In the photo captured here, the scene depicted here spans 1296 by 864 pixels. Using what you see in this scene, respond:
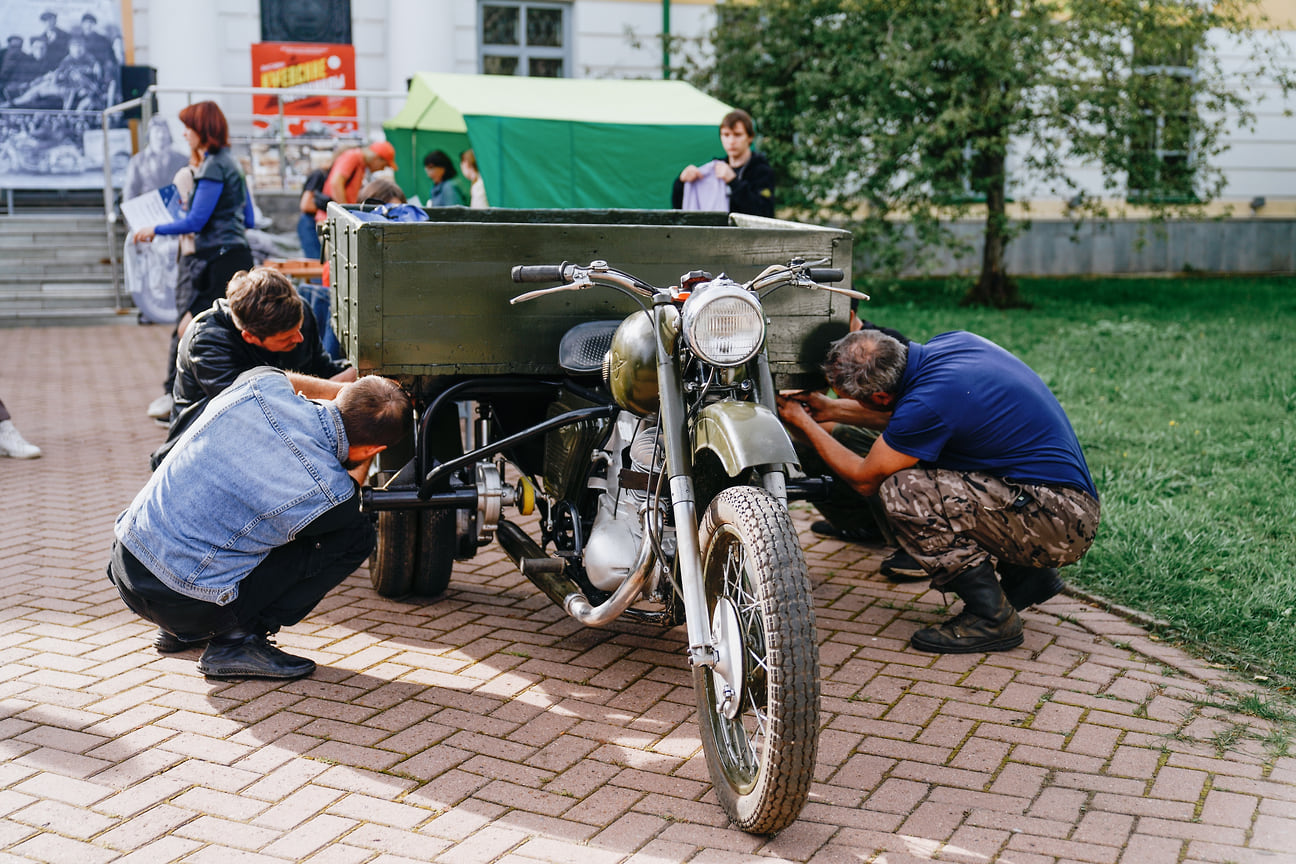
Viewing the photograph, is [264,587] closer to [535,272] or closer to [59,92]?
[535,272]

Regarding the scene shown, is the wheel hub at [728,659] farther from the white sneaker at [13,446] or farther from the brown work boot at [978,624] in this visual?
the white sneaker at [13,446]

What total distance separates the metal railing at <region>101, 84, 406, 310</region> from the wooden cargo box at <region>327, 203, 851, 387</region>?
37.5ft

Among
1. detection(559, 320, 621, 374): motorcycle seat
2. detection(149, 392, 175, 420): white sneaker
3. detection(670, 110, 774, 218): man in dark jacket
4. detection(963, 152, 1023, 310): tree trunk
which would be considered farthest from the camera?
detection(963, 152, 1023, 310): tree trunk

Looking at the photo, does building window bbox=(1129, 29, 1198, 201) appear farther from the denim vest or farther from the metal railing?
the denim vest

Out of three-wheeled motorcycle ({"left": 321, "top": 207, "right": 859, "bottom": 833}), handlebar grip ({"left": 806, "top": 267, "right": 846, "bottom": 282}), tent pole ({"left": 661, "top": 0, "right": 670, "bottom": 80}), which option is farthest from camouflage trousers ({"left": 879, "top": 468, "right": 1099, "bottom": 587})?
tent pole ({"left": 661, "top": 0, "right": 670, "bottom": 80})

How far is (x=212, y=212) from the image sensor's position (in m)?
7.58

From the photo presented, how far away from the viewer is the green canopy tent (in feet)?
35.7

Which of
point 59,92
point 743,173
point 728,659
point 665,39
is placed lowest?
point 728,659

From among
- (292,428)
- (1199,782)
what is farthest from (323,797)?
(1199,782)

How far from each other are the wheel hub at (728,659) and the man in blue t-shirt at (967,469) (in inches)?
55.8

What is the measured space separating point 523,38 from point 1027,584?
52.5 feet

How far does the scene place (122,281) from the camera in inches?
587

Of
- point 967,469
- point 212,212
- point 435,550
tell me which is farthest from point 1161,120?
point 435,550

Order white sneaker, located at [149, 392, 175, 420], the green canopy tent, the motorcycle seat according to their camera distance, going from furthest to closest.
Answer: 1. the green canopy tent
2. white sneaker, located at [149, 392, 175, 420]
3. the motorcycle seat
